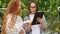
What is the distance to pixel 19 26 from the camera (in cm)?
230

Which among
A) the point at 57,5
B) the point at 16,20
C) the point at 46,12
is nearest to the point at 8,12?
the point at 16,20

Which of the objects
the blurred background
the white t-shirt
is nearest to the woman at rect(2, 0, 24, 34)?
the white t-shirt

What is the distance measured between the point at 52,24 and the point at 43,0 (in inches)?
14.3

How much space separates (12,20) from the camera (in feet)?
7.56

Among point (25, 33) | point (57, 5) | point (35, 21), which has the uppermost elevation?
point (57, 5)

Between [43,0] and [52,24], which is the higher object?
[43,0]

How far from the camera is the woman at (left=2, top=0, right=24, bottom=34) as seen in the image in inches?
89.9

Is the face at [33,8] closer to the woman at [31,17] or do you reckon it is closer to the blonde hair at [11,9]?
the woman at [31,17]

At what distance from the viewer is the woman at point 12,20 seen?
2.28 m

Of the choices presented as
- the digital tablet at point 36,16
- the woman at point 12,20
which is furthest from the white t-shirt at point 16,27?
the digital tablet at point 36,16

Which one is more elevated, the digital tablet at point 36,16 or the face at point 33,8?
the face at point 33,8

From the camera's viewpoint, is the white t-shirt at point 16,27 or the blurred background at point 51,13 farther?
the blurred background at point 51,13

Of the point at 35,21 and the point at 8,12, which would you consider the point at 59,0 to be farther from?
the point at 8,12

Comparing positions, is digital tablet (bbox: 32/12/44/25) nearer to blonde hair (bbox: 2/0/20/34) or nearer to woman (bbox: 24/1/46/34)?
woman (bbox: 24/1/46/34)
